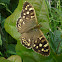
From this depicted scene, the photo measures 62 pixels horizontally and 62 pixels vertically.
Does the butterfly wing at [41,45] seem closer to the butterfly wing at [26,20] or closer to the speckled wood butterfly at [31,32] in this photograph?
the speckled wood butterfly at [31,32]

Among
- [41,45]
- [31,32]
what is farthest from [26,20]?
[41,45]

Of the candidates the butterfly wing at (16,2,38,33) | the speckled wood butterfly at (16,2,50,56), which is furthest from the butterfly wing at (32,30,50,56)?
the butterfly wing at (16,2,38,33)

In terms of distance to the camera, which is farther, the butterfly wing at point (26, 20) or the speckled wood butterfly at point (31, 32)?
the butterfly wing at point (26, 20)

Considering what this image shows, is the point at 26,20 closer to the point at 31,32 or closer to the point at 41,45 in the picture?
the point at 31,32

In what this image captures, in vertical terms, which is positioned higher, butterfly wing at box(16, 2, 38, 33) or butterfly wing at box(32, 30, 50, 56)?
butterfly wing at box(16, 2, 38, 33)

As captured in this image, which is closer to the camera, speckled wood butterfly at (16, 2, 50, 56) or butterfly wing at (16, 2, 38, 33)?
speckled wood butterfly at (16, 2, 50, 56)

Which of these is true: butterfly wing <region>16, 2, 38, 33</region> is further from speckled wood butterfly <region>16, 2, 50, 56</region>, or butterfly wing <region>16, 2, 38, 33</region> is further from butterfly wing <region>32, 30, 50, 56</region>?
butterfly wing <region>32, 30, 50, 56</region>

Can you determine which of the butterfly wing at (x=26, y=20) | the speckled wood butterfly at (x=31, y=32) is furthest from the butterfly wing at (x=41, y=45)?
the butterfly wing at (x=26, y=20)
